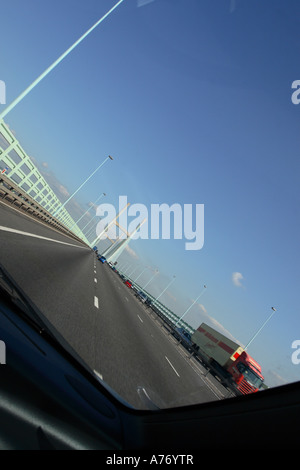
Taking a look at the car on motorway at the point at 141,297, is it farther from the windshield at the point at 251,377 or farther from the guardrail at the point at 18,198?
the windshield at the point at 251,377

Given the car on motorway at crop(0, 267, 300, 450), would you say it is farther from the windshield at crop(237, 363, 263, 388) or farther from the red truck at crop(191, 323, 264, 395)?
the windshield at crop(237, 363, 263, 388)

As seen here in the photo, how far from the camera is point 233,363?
79.1 feet

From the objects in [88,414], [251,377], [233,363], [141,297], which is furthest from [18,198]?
[141,297]

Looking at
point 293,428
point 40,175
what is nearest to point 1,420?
point 293,428

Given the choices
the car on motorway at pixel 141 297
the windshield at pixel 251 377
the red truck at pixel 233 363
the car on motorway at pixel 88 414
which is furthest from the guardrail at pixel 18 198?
the windshield at pixel 251 377

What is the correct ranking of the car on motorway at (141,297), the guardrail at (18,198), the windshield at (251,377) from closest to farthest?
1. the guardrail at (18,198)
2. the windshield at (251,377)
3. the car on motorway at (141,297)

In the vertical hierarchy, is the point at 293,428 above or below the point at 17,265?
above

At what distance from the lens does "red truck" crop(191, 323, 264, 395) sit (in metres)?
22.7

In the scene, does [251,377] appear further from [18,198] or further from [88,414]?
[88,414]

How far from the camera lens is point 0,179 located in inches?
654

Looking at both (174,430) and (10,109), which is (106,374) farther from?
(10,109)

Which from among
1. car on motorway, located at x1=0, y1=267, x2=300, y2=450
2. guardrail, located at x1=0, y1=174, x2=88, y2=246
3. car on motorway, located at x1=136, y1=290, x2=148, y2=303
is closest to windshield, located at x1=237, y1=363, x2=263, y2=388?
car on motorway, located at x1=136, y1=290, x2=148, y2=303

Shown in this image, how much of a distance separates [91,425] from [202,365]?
714 inches

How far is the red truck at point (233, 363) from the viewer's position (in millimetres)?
22728
